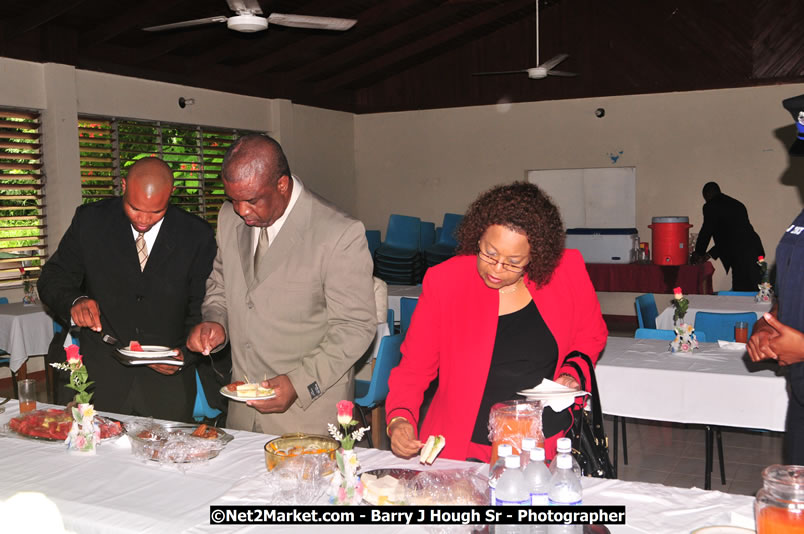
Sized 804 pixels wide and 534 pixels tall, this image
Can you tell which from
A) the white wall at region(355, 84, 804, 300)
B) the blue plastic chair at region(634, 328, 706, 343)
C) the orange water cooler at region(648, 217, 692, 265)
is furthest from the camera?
the white wall at region(355, 84, 804, 300)

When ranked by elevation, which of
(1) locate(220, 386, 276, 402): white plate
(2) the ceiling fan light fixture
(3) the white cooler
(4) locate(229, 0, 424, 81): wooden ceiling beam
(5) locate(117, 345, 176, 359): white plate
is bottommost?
(1) locate(220, 386, 276, 402): white plate

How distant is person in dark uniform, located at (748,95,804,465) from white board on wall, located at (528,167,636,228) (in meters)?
8.61

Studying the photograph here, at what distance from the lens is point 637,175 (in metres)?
10.5

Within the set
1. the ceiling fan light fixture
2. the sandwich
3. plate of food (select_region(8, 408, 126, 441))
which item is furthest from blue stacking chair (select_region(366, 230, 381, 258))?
the sandwich

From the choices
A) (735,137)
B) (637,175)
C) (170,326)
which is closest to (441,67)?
(637,175)

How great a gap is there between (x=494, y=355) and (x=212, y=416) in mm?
2180

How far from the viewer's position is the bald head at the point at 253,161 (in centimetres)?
218

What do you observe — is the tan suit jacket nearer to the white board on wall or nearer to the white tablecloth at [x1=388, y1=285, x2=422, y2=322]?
the white tablecloth at [x1=388, y1=285, x2=422, y2=322]

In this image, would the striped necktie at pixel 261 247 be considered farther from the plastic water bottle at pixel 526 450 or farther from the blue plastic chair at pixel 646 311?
the blue plastic chair at pixel 646 311

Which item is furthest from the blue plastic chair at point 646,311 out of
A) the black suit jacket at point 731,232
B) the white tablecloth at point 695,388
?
the black suit jacket at point 731,232

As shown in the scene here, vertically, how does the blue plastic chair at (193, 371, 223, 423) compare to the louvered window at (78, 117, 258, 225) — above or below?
below

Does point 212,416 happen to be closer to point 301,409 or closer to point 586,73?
point 301,409

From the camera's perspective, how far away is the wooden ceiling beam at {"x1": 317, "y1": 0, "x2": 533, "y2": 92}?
10.5 m

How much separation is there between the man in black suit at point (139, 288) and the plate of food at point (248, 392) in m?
0.59
